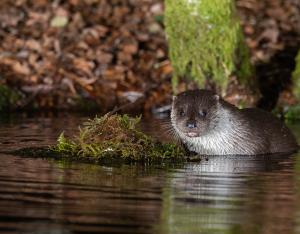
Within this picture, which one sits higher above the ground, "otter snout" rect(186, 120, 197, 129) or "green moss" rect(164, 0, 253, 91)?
"green moss" rect(164, 0, 253, 91)

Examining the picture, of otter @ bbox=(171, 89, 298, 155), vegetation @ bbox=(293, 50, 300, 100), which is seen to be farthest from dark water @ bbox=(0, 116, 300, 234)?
vegetation @ bbox=(293, 50, 300, 100)

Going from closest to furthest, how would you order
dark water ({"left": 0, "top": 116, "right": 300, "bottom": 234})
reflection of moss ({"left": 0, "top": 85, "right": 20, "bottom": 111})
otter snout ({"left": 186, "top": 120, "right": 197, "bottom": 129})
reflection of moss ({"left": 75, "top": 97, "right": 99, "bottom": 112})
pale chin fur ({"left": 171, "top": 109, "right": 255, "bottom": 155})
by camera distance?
dark water ({"left": 0, "top": 116, "right": 300, "bottom": 234}) → otter snout ({"left": 186, "top": 120, "right": 197, "bottom": 129}) → pale chin fur ({"left": 171, "top": 109, "right": 255, "bottom": 155}) → reflection of moss ({"left": 0, "top": 85, "right": 20, "bottom": 111}) → reflection of moss ({"left": 75, "top": 97, "right": 99, "bottom": 112})

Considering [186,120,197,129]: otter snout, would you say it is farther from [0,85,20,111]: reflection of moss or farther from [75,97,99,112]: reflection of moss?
[0,85,20,111]: reflection of moss

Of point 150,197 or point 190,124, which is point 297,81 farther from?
point 150,197

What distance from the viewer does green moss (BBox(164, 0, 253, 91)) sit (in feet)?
53.1

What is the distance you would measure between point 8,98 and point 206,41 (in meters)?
3.71

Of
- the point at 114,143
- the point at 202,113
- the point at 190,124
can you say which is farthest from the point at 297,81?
the point at 114,143

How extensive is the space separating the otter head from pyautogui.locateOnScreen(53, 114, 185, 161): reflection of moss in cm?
97

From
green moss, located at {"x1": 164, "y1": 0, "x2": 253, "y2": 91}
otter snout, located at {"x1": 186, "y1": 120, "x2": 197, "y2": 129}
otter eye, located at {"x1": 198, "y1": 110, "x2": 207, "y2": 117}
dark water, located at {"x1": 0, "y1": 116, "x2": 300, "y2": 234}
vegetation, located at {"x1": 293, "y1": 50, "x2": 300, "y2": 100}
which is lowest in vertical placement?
dark water, located at {"x1": 0, "y1": 116, "x2": 300, "y2": 234}

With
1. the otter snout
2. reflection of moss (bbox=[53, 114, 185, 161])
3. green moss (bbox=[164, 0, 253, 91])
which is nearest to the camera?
reflection of moss (bbox=[53, 114, 185, 161])

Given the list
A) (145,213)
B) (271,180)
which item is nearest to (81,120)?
(271,180)

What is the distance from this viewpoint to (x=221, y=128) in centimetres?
1230

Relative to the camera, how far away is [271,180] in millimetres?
9484

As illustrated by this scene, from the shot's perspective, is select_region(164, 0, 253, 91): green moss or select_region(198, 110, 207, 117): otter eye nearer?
select_region(198, 110, 207, 117): otter eye
